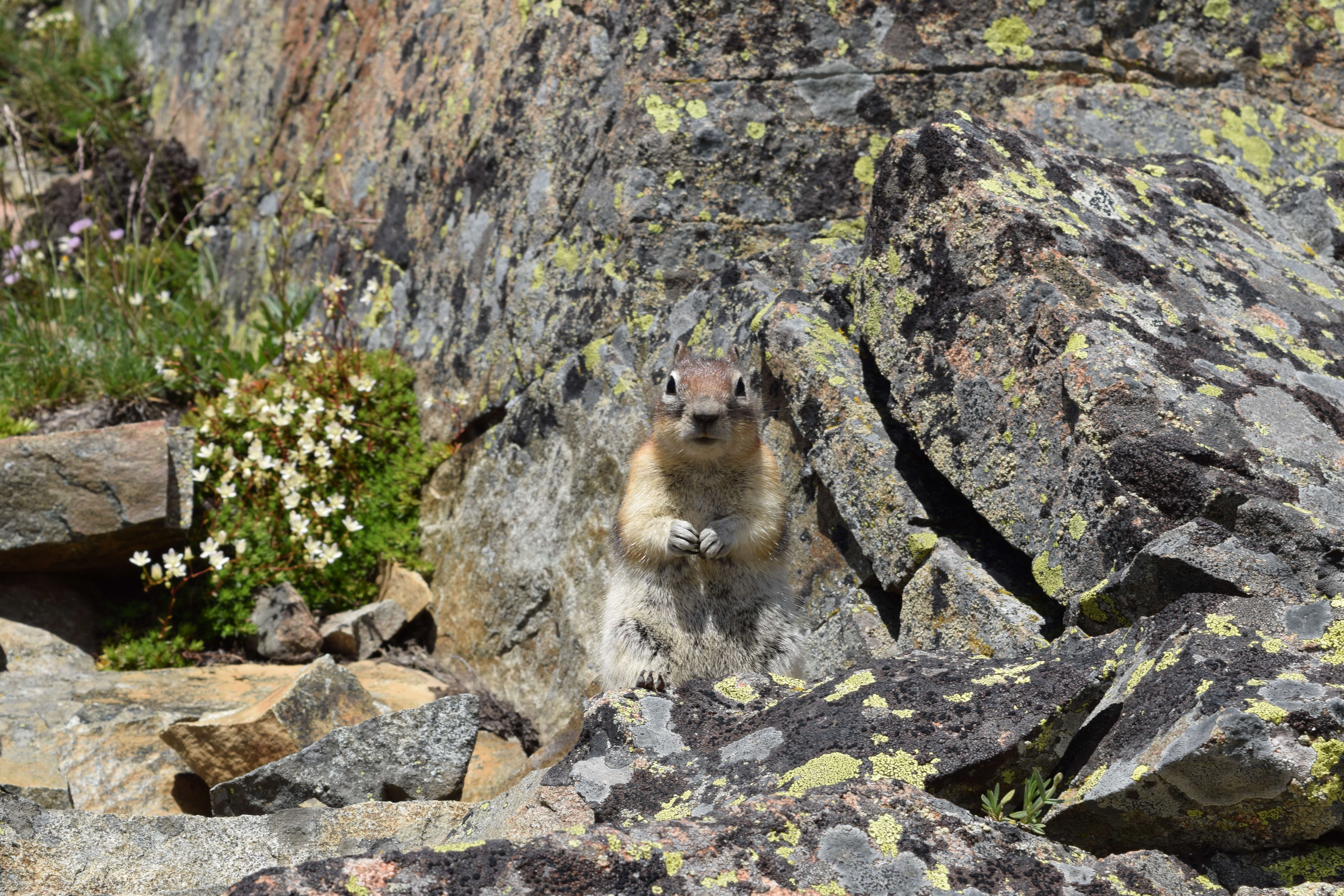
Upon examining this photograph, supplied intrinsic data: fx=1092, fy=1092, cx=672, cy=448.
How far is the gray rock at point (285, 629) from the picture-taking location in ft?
27.5

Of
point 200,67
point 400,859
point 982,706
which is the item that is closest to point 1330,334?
point 982,706

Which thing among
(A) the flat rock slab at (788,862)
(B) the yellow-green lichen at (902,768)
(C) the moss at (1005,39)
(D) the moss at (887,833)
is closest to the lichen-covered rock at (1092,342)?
(B) the yellow-green lichen at (902,768)

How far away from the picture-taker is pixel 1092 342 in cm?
513

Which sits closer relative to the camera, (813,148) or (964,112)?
(964,112)

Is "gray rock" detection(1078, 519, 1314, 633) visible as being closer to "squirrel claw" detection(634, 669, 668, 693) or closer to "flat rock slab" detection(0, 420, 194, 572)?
"squirrel claw" detection(634, 669, 668, 693)

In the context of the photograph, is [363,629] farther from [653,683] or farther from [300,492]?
[653,683]

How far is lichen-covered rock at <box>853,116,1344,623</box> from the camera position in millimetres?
4797

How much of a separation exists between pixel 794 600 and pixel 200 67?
38.4 ft

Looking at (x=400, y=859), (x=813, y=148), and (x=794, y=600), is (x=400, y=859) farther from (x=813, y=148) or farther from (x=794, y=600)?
(x=813, y=148)

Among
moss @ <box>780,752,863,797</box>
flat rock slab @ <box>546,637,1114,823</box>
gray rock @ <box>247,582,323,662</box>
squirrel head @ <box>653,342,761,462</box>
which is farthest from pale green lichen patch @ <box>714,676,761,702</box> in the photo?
gray rock @ <box>247,582,323,662</box>

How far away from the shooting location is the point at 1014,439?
17.5 feet

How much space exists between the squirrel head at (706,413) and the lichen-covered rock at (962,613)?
4.28ft

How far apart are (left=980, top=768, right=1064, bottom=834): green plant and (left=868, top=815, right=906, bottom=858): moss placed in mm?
510

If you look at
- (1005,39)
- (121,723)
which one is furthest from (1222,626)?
(121,723)
